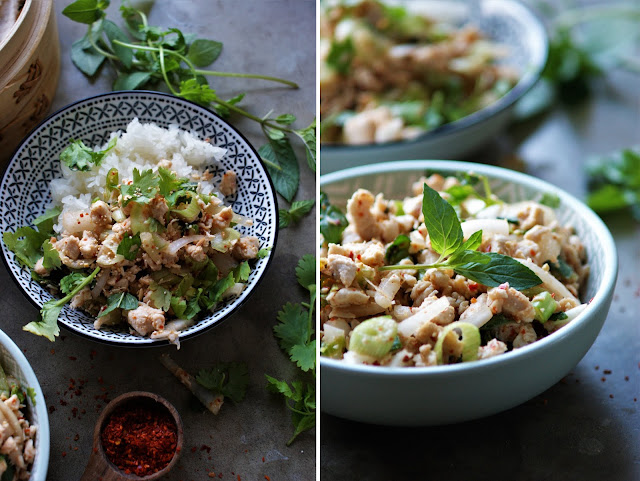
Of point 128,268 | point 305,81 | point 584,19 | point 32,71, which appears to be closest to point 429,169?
point 305,81

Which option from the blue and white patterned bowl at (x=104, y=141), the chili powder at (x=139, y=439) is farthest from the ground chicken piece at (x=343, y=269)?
the chili powder at (x=139, y=439)

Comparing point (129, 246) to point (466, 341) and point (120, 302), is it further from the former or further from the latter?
point (466, 341)

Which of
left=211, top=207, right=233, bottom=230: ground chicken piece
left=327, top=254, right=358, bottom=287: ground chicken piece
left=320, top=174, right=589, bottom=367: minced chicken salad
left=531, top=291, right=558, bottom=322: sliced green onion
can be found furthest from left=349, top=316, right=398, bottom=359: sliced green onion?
left=211, top=207, right=233, bottom=230: ground chicken piece

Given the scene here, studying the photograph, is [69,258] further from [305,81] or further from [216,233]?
[305,81]

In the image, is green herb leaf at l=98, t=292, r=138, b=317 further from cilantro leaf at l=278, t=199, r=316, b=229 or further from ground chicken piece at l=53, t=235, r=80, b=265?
cilantro leaf at l=278, t=199, r=316, b=229

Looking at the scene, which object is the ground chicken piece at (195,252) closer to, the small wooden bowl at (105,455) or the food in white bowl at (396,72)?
the small wooden bowl at (105,455)
